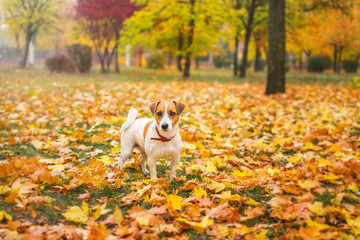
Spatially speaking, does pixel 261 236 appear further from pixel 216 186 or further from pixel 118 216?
pixel 118 216

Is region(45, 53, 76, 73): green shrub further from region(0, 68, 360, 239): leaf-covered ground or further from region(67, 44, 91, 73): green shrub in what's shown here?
region(0, 68, 360, 239): leaf-covered ground

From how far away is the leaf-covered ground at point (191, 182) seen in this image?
2.09m

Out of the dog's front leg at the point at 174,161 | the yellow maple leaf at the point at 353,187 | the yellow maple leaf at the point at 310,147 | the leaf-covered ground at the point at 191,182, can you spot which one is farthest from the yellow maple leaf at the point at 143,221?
the yellow maple leaf at the point at 310,147

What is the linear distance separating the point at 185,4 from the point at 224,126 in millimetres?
11115

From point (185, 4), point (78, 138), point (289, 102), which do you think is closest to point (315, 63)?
point (185, 4)

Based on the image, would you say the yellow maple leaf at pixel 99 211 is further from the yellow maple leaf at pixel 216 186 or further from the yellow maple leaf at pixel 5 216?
the yellow maple leaf at pixel 216 186

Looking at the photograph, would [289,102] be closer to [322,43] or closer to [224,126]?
[224,126]

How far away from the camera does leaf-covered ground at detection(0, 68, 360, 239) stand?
6.86 feet

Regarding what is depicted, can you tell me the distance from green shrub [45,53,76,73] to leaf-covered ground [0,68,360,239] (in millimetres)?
12566

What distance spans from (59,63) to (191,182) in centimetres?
1690

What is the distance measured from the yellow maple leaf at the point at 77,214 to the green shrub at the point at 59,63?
17.0m

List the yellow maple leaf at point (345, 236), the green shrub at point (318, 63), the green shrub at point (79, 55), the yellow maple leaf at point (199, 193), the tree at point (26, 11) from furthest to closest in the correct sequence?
the green shrub at point (318, 63) → the tree at point (26, 11) → the green shrub at point (79, 55) → the yellow maple leaf at point (199, 193) → the yellow maple leaf at point (345, 236)

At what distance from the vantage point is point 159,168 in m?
3.48

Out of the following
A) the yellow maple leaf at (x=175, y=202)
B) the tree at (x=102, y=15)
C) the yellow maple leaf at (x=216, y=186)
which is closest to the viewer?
the yellow maple leaf at (x=175, y=202)
